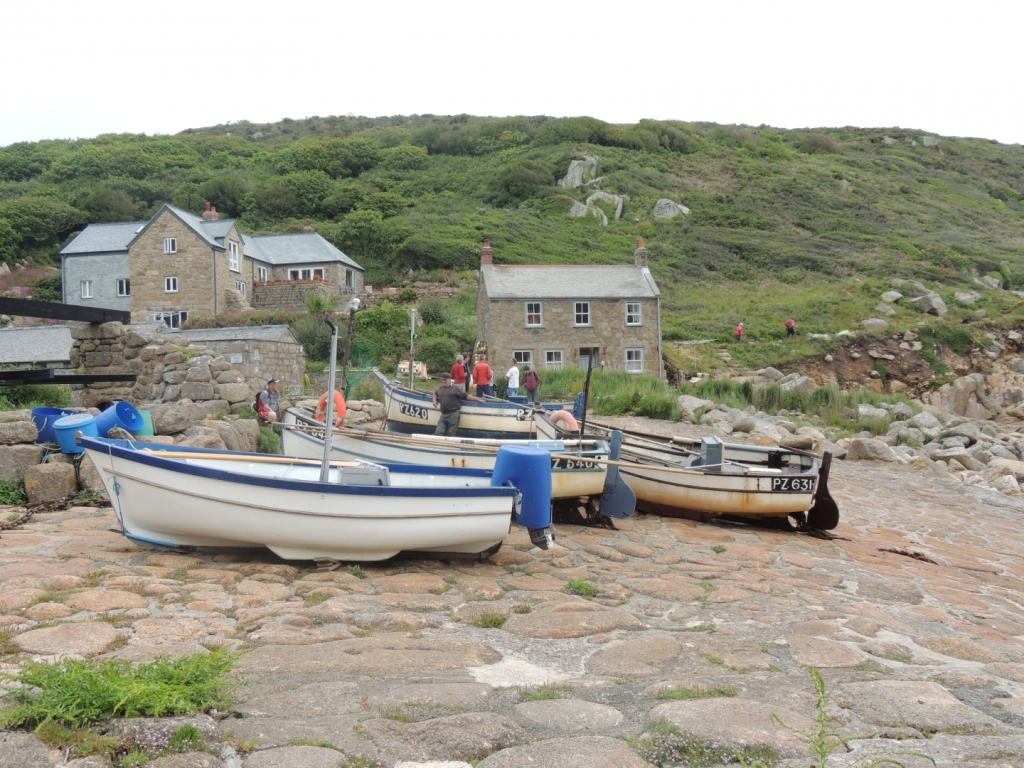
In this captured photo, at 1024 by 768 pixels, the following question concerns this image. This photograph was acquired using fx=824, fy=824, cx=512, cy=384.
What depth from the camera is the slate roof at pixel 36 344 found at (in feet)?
80.8

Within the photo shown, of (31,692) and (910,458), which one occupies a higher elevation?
(31,692)

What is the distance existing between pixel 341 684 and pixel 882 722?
270cm

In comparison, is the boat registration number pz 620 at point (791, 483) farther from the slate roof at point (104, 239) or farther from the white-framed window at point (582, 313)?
the slate roof at point (104, 239)

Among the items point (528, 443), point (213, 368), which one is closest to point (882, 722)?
point (528, 443)

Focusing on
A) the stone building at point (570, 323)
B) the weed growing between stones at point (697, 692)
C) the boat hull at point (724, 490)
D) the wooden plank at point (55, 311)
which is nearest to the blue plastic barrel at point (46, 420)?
the wooden plank at point (55, 311)

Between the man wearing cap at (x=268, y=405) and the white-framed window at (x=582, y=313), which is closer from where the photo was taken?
the man wearing cap at (x=268, y=405)

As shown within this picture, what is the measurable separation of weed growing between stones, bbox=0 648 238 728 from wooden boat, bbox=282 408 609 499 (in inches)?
232

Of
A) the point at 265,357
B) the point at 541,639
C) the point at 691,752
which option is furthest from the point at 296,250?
the point at 691,752

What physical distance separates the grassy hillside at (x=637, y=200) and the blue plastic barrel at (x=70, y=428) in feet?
106

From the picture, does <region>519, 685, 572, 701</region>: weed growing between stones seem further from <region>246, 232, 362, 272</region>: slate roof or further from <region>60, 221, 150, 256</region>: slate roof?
<region>60, 221, 150, 256</region>: slate roof

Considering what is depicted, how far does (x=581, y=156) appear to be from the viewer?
72062 mm

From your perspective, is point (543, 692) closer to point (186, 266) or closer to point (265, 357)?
point (265, 357)

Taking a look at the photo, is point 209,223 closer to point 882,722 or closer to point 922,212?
point 882,722

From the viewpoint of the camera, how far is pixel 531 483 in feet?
25.1
